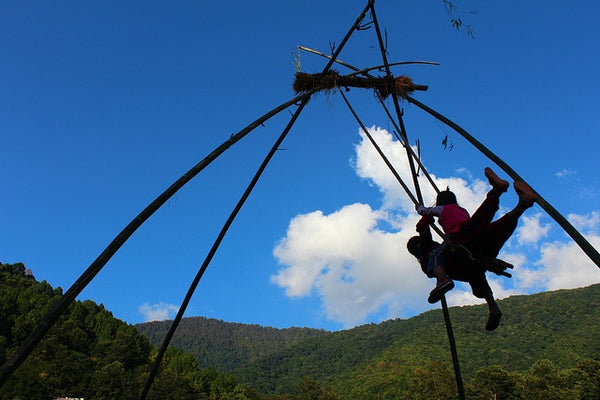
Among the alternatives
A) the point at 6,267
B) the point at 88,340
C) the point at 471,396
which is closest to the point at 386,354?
the point at 471,396

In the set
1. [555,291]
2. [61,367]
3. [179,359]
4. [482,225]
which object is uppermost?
[555,291]

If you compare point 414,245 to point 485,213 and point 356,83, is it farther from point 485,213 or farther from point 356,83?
point 356,83

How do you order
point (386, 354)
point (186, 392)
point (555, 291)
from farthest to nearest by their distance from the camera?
point (555, 291) → point (386, 354) → point (186, 392)

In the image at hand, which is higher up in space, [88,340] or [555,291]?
[555,291]

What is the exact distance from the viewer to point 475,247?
4.09 m

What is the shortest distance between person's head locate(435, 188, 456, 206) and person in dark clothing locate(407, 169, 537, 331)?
7.5 inches

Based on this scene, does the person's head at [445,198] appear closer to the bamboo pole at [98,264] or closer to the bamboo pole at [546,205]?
the bamboo pole at [546,205]

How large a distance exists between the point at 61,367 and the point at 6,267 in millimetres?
59983

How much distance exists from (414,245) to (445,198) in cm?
63

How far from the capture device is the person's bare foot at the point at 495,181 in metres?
3.51

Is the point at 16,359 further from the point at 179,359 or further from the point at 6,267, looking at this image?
the point at 6,267

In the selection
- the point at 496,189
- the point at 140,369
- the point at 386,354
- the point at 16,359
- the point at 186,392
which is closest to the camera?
the point at 16,359

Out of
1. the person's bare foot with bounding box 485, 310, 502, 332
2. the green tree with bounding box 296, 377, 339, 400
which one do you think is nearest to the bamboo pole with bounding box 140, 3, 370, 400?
the person's bare foot with bounding box 485, 310, 502, 332

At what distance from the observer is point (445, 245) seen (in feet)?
14.1
